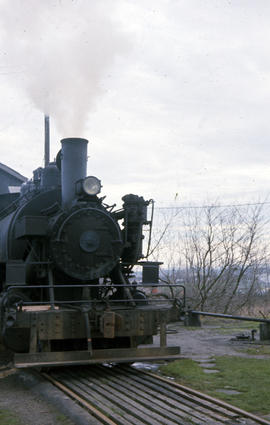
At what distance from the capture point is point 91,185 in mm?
8188

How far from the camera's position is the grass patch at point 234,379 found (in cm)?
564

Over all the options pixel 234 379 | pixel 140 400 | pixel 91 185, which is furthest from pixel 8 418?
pixel 91 185

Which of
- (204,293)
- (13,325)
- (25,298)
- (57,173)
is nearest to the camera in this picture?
(13,325)

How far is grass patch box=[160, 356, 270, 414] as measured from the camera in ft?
18.5

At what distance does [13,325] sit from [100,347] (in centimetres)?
182

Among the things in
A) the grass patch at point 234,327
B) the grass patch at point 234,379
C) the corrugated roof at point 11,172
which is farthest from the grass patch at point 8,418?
the corrugated roof at point 11,172

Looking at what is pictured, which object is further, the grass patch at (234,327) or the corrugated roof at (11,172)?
the corrugated roof at (11,172)

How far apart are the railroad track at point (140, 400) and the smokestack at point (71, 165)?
2846 millimetres

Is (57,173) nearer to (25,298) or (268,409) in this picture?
(25,298)

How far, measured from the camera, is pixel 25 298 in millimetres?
7547

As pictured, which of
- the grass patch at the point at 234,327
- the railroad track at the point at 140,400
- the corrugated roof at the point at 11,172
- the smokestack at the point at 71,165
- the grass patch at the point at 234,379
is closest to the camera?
the railroad track at the point at 140,400

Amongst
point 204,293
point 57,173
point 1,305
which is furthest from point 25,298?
point 204,293

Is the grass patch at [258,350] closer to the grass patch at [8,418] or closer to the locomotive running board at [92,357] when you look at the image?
the locomotive running board at [92,357]

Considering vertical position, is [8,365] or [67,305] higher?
[67,305]
